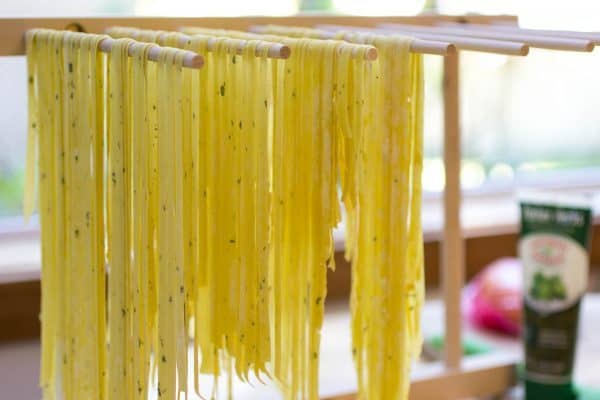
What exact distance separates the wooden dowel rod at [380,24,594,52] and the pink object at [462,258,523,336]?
64 centimetres

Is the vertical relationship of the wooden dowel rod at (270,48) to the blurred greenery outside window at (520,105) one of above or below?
above

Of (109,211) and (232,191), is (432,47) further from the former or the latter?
(109,211)

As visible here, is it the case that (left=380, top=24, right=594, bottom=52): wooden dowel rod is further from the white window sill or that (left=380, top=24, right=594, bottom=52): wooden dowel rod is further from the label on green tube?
the white window sill

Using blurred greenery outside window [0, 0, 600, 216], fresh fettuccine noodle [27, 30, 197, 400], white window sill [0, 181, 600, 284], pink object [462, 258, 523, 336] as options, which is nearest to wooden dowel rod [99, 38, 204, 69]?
fresh fettuccine noodle [27, 30, 197, 400]

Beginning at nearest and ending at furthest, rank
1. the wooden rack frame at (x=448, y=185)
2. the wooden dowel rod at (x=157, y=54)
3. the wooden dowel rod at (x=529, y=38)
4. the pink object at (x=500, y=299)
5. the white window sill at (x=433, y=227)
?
the wooden dowel rod at (x=157, y=54), the wooden dowel rod at (x=529, y=38), the wooden rack frame at (x=448, y=185), the white window sill at (x=433, y=227), the pink object at (x=500, y=299)

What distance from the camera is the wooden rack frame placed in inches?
42.8

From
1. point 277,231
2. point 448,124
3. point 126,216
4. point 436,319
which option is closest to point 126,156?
point 126,216

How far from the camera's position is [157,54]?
2.71 feet

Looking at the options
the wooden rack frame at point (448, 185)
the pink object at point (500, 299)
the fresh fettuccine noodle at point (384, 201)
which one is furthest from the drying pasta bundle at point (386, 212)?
the pink object at point (500, 299)

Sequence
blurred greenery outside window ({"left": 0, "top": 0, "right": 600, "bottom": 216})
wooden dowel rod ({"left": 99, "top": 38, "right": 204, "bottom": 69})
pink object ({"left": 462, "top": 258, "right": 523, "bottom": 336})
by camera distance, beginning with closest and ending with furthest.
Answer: wooden dowel rod ({"left": 99, "top": 38, "right": 204, "bottom": 69}), pink object ({"left": 462, "top": 258, "right": 523, "bottom": 336}), blurred greenery outside window ({"left": 0, "top": 0, "right": 600, "bottom": 216})

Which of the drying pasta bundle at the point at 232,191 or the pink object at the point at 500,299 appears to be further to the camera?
the pink object at the point at 500,299

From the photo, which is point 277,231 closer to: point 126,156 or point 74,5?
point 126,156

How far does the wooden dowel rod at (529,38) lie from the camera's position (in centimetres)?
89

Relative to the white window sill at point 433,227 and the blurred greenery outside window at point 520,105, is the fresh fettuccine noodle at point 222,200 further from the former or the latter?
the blurred greenery outside window at point 520,105
